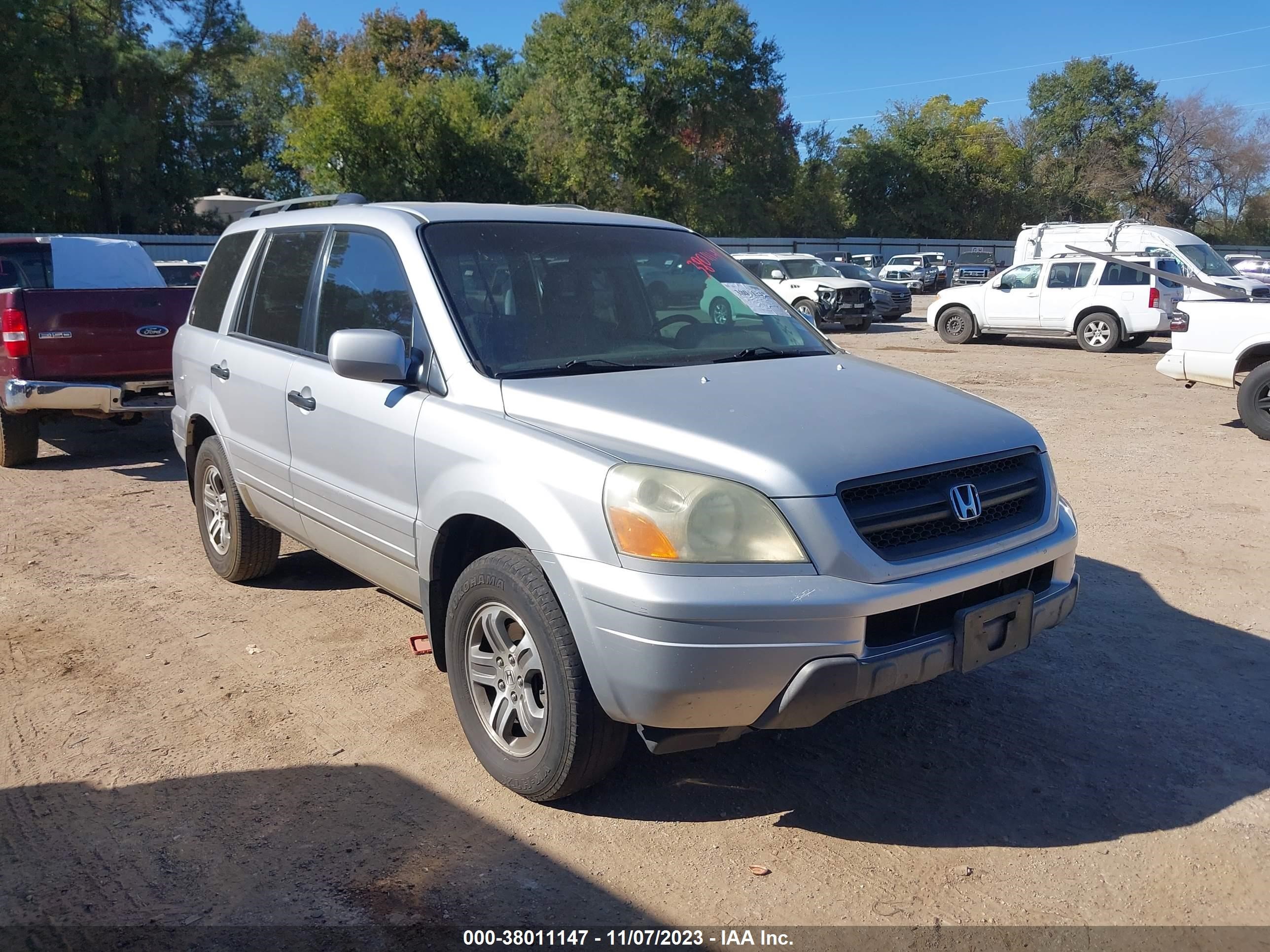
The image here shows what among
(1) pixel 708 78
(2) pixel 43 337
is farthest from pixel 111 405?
(1) pixel 708 78

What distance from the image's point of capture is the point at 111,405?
26.7ft

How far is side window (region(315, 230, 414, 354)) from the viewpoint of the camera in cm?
394

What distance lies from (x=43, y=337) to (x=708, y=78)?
37.9 metres

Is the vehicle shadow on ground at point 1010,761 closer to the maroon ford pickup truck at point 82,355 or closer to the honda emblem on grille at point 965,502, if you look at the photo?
the honda emblem on grille at point 965,502

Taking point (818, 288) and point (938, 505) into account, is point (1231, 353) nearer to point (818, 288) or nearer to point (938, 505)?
point (938, 505)

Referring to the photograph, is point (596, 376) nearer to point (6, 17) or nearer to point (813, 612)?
point (813, 612)

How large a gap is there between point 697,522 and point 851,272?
81.2 feet

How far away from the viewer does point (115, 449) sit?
9.75 metres

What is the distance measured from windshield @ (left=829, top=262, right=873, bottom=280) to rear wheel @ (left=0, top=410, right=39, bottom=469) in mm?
19303

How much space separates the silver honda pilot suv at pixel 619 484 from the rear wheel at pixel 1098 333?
1541cm

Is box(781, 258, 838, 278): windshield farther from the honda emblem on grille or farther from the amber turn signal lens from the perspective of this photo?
the amber turn signal lens

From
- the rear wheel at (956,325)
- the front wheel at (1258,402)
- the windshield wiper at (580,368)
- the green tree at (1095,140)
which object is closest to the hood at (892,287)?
the rear wheel at (956,325)

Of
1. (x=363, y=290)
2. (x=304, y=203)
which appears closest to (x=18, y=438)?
(x=304, y=203)

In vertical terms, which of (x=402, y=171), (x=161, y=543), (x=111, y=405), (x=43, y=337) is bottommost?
(x=161, y=543)
